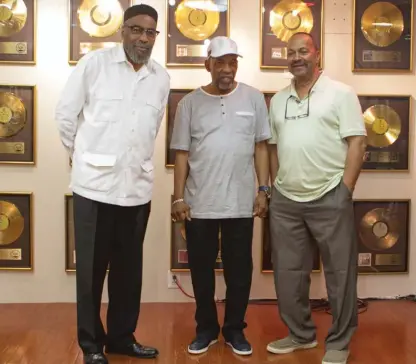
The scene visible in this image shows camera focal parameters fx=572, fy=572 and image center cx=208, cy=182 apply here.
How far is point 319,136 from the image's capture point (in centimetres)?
250

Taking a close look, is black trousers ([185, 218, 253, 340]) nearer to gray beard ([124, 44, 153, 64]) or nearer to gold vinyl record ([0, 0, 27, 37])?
gray beard ([124, 44, 153, 64])

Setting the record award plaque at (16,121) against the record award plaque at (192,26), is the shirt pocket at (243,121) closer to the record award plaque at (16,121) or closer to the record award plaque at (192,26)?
the record award plaque at (192,26)

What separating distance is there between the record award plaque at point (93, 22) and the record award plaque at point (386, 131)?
1.51m

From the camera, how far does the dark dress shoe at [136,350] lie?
2584mm

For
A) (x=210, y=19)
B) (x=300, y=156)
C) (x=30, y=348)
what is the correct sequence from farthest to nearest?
(x=210, y=19)
(x=30, y=348)
(x=300, y=156)

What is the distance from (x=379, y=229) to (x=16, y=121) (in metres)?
2.27

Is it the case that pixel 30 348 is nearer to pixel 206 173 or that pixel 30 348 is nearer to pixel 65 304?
pixel 65 304

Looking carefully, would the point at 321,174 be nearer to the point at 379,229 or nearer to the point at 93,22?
the point at 379,229

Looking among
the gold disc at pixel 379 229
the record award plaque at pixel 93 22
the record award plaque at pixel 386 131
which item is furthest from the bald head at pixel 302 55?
the gold disc at pixel 379 229

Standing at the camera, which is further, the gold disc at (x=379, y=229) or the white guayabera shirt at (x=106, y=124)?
the gold disc at (x=379, y=229)

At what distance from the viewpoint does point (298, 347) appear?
8.90ft

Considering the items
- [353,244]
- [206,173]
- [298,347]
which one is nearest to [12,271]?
[206,173]

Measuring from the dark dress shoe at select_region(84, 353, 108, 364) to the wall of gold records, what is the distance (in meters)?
1.04

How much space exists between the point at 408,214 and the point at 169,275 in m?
1.52
